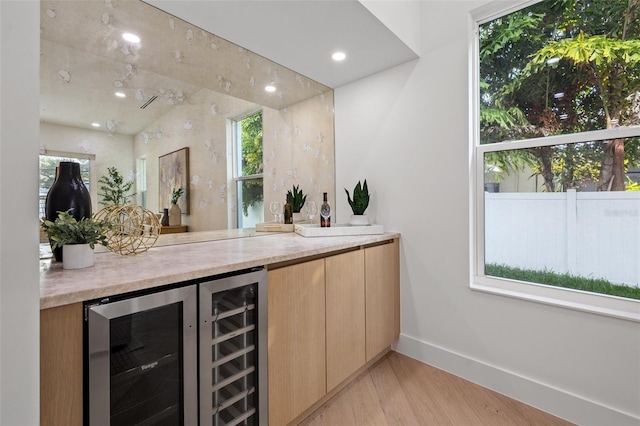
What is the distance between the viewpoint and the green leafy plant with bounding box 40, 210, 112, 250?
1042 millimetres

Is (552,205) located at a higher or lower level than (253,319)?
higher

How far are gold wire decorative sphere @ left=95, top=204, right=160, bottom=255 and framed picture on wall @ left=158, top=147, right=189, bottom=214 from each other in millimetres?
258

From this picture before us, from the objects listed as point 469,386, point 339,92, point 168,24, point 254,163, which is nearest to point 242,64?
point 168,24

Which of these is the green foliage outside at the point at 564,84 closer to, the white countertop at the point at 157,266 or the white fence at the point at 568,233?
the white fence at the point at 568,233

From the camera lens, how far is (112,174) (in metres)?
1.47

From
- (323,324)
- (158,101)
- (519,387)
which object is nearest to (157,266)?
(323,324)

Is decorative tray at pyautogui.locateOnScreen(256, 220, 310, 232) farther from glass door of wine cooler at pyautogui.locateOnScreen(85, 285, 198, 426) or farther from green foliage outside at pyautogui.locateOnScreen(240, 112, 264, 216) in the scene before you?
glass door of wine cooler at pyautogui.locateOnScreen(85, 285, 198, 426)

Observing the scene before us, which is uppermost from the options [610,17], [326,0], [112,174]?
[326,0]

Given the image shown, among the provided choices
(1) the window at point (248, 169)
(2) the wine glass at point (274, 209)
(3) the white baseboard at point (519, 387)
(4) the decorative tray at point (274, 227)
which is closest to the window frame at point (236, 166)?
(1) the window at point (248, 169)

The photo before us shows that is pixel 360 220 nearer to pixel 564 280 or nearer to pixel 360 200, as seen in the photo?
pixel 360 200

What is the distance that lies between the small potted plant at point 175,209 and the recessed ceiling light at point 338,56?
1.43 meters

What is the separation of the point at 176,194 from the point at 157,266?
703mm

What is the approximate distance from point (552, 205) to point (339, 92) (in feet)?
6.18

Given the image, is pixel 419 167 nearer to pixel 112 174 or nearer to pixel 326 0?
pixel 326 0
